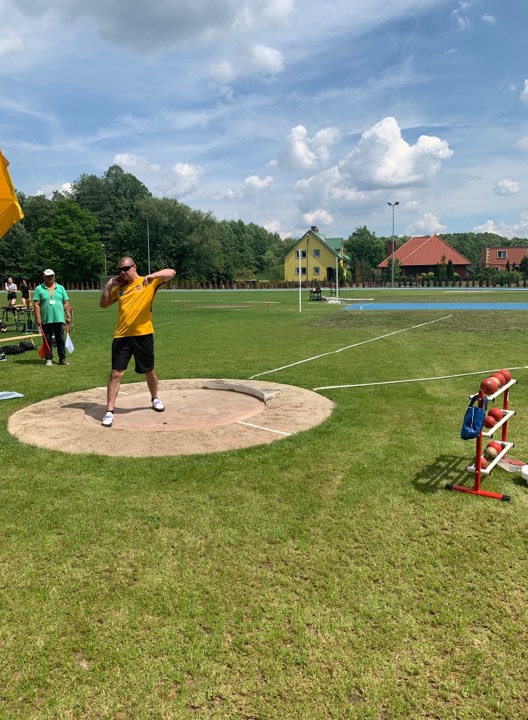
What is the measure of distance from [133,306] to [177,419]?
1519 mm

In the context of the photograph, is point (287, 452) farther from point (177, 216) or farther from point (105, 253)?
point (105, 253)

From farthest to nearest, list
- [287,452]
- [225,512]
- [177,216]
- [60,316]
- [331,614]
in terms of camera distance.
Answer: [177,216]
[60,316]
[287,452]
[225,512]
[331,614]

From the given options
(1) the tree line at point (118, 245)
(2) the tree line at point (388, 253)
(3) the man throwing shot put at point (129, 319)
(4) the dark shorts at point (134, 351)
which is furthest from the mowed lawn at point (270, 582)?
(1) the tree line at point (118, 245)

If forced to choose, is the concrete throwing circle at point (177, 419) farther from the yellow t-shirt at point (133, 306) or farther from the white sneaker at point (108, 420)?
the yellow t-shirt at point (133, 306)

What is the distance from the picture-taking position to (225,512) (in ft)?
13.0

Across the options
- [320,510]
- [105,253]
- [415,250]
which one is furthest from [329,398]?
[105,253]

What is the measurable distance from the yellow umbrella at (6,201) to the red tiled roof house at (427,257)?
2810 inches

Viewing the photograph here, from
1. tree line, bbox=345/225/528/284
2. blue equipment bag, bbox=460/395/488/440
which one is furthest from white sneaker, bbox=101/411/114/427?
tree line, bbox=345/225/528/284

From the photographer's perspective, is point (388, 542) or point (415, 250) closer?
point (388, 542)

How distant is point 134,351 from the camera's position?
6.51m

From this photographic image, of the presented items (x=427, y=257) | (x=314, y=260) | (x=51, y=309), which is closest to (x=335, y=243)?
(x=314, y=260)

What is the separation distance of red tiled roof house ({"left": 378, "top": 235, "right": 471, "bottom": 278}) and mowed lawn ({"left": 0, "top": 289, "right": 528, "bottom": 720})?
72750mm

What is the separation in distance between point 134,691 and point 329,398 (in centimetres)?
559

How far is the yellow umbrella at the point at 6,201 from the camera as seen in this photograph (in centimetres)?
601
